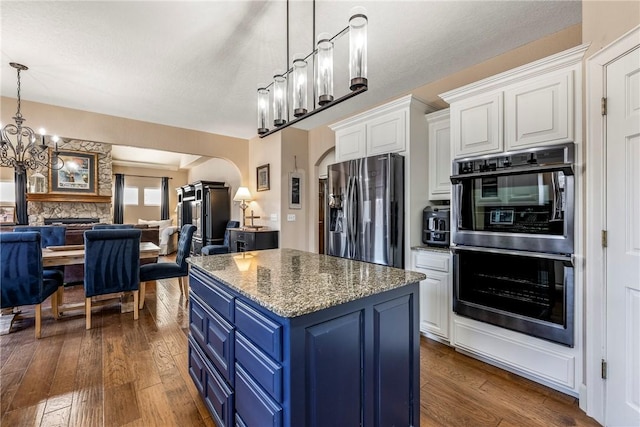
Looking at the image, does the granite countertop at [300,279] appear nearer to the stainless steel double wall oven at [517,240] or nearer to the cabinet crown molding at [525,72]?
the stainless steel double wall oven at [517,240]

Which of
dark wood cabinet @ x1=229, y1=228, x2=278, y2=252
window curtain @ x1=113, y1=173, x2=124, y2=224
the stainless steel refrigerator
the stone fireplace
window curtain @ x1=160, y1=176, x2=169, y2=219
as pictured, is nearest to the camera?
the stainless steel refrigerator

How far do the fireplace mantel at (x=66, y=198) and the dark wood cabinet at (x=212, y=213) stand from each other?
1.97 meters

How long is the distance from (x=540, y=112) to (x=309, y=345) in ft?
7.12

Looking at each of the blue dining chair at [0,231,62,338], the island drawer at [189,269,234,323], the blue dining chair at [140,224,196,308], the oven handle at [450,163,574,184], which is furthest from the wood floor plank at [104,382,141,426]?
the oven handle at [450,163,574,184]

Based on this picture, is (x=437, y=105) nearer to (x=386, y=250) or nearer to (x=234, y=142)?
(x=386, y=250)

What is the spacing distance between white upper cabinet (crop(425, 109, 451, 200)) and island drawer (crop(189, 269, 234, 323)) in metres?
2.25

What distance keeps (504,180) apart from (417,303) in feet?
4.27

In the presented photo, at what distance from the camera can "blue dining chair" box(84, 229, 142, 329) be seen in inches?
114

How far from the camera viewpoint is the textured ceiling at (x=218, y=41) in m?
2.03

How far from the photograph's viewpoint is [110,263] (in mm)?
3023

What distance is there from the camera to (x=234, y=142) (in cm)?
548

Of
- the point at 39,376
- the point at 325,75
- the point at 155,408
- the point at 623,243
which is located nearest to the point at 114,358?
the point at 39,376

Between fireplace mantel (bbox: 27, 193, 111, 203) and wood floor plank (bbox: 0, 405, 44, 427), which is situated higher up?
fireplace mantel (bbox: 27, 193, 111, 203)

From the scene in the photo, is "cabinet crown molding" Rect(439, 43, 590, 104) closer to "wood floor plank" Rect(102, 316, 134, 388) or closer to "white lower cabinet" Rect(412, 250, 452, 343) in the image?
"white lower cabinet" Rect(412, 250, 452, 343)
